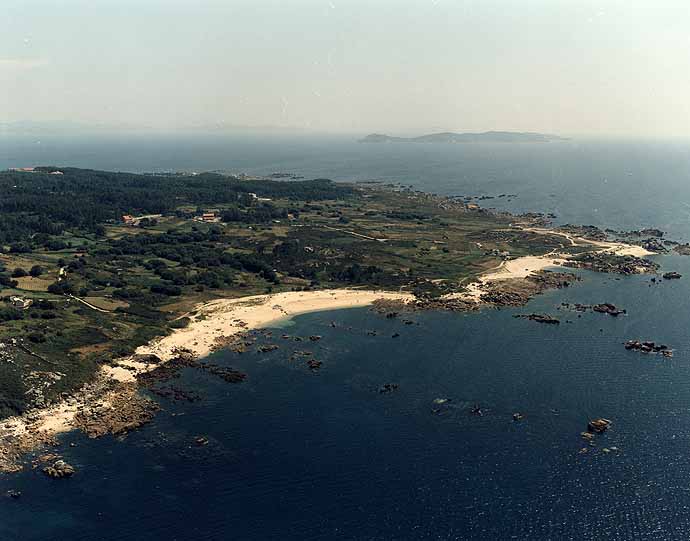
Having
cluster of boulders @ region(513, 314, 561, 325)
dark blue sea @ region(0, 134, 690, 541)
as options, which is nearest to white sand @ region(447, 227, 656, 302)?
cluster of boulders @ region(513, 314, 561, 325)

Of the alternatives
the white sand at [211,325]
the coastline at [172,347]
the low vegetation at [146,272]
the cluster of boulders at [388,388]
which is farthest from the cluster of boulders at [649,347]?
the white sand at [211,325]

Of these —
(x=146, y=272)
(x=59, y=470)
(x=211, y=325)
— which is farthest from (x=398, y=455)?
(x=146, y=272)

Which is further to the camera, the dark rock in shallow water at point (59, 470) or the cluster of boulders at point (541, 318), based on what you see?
the cluster of boulders at point (541, 318)

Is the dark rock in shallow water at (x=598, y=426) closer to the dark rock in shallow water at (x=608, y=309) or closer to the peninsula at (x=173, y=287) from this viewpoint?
the peninsula at (x=173, y=287)

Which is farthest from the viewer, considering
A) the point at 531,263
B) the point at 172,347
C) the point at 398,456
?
the point at 531,263

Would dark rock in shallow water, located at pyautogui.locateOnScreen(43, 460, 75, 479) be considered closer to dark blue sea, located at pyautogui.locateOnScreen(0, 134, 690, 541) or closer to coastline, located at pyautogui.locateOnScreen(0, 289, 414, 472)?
dark blue sea, located at pyautogui.locateOnScreen(0, 134, 690, 541)

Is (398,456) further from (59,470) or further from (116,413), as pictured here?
(59,470)

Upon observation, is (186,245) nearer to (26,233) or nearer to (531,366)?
(26,233)
